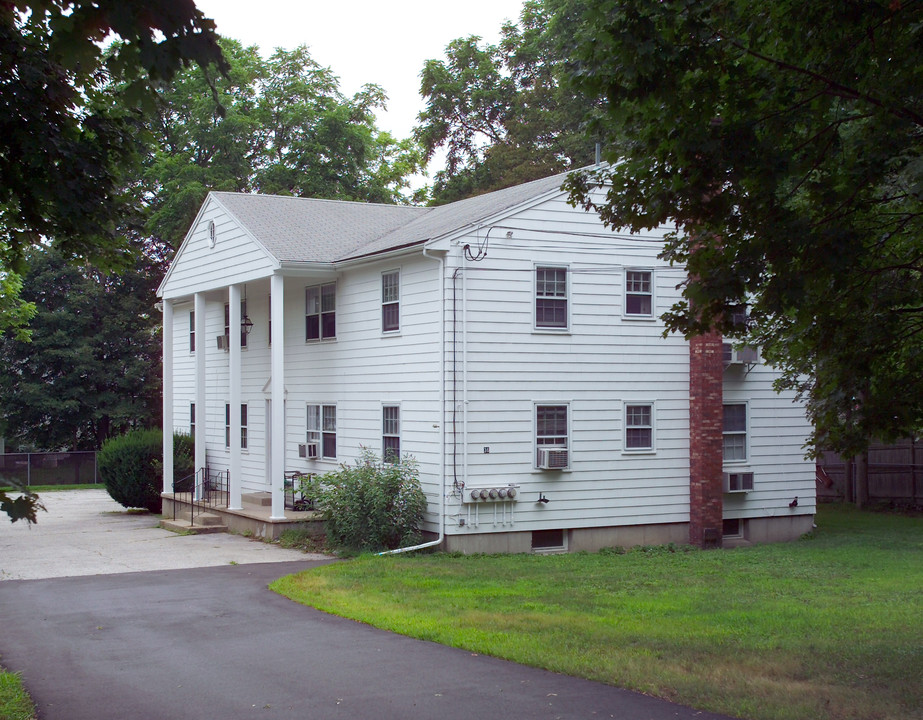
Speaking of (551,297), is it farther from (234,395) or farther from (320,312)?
(234,395)

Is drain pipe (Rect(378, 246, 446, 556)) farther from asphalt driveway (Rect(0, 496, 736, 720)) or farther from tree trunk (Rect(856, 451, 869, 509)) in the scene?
tree trunk (Rect(856, 451, 869, 509))

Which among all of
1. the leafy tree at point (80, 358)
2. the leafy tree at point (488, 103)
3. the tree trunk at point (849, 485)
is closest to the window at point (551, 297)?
the tree trunk at point (849, 485)

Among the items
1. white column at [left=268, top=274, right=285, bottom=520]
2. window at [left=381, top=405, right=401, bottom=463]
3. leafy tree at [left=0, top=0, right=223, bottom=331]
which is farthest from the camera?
white column at [left=268, top=274, right=285, bottom=520]

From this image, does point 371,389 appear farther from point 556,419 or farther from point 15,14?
point 15,14

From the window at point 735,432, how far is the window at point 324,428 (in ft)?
27.5

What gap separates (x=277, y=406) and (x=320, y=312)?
10.0 feet

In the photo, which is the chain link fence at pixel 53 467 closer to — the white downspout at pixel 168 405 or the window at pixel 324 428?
the white downspout at pixel 168 405

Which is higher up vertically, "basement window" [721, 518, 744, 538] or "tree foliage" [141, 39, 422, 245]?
"tree foliage" [141, 39, 422, 245]

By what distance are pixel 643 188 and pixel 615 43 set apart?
1620mm

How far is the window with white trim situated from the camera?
61.5ft

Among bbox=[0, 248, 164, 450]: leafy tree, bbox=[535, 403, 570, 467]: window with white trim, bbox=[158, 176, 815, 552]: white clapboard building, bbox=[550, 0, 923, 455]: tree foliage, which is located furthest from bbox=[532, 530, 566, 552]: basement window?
bbox=[0, 248, 164, 450]: leafy tree

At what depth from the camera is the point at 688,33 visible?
8109 millimetres

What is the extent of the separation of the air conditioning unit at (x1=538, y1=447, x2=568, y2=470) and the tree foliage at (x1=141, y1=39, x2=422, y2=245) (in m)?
22.3

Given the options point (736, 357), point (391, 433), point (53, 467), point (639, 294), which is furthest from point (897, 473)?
point (53, 467)
